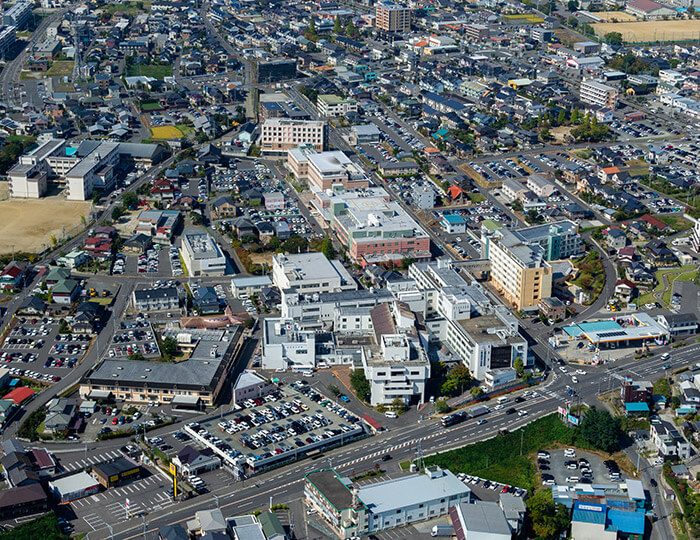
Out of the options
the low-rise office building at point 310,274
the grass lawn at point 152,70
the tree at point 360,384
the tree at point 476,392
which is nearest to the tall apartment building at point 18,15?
the grass lawn at point 152,70

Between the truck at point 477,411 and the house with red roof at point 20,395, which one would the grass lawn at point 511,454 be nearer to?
the truck at point 477,411

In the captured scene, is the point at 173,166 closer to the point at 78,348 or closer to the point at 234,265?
the point at 234,265

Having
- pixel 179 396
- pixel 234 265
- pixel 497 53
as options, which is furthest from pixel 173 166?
pixel 497 53

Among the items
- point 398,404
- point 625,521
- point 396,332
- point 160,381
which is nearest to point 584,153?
point 396,332

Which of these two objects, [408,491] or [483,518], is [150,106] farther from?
[483,518]

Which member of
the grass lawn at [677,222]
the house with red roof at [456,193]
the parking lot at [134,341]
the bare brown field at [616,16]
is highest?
the bare brown field at [616,16]

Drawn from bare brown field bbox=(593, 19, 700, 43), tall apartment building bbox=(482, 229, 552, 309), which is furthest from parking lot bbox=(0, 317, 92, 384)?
bare brown field bbox=(593, 19, 700, 43)
